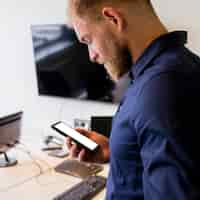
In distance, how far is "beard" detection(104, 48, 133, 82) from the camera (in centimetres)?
92

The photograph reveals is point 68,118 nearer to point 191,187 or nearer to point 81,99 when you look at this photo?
point 81,99

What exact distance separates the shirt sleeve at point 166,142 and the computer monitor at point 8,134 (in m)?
1.42

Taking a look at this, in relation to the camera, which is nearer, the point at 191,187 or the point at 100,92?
the point at 191,187

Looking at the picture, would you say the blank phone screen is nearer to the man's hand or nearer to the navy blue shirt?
the man's hand

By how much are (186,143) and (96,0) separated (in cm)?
42

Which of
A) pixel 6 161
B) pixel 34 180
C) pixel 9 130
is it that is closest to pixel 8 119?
pixel 9 130

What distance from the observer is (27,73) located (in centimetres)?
287

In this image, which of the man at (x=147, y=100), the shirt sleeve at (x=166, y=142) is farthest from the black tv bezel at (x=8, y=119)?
the shirt sleeve at (x=166, y=142)

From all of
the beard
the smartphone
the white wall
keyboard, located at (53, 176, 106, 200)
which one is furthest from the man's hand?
the white wall

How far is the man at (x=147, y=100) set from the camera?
71 cm

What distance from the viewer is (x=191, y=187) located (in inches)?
27.5

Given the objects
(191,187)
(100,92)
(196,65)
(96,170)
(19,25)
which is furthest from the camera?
(19,25)

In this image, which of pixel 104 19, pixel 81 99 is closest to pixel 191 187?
pixel 104 19

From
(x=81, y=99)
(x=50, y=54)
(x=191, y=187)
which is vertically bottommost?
(x=81, y=99)
